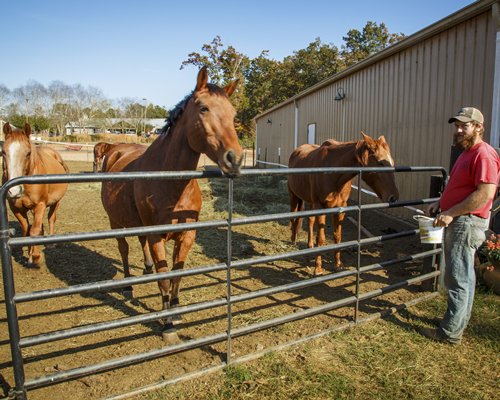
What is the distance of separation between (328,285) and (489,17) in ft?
16.8

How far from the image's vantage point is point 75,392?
8.23ft

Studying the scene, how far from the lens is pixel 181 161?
3.19 meters

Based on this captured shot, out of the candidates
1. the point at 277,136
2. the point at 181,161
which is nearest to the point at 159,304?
the point at 181,161

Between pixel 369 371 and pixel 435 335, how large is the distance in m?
0.93

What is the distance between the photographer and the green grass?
2.54 m

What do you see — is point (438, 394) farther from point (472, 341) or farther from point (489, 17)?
point (489, 17)

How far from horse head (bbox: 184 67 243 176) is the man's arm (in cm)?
192

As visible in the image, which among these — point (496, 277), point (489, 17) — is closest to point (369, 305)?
point (496, 277)

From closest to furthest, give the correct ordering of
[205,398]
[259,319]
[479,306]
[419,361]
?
1. [205,398]
2. [419,361]
3. [259,319]
4. [479,306]

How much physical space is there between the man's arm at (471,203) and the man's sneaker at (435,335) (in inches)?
42.7

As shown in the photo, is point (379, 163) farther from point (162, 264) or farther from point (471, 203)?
point (162, 264)

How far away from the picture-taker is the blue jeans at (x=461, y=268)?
3.15 metres

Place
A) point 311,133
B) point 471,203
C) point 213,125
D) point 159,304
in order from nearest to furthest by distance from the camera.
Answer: point 213,125
point 471,203
point 159,304
point 311,133

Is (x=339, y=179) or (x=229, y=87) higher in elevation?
(x=229, y=87)
